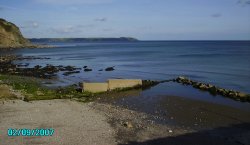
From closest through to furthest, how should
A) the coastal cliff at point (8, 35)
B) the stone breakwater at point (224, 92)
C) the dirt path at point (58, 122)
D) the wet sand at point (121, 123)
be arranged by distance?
the dirt path at point (58, 122), the wet sand at point (121, 123), the stone breakwater at point (224, 92), the coastal cliff at point (8, 35)

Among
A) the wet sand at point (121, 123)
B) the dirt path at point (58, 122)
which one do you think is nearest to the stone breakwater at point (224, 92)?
the wet sand at point (121, 123)

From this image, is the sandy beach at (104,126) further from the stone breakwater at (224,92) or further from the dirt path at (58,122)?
the stone breakwater at (224,92)

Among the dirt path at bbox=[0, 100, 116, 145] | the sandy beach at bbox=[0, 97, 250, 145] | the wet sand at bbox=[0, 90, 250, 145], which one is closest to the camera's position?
the dirt path at bbox=[0, 100, 116, 145]

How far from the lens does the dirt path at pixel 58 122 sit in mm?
16141

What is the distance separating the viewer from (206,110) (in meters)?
25.1

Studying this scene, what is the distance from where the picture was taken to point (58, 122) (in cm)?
1931

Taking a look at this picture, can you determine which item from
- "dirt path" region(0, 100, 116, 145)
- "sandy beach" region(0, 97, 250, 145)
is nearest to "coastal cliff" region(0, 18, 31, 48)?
"dirt path" region(0, 100, 116, 145)

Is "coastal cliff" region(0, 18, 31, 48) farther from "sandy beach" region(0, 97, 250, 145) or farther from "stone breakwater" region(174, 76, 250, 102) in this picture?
→ "sandy beach" region(0, 97, 250, 145)

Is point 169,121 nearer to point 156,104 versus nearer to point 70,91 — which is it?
point 156,104

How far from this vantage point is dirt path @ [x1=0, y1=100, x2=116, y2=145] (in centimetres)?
1614

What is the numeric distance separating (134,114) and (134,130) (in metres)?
4.27

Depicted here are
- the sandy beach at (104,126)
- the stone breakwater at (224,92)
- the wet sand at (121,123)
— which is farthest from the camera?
the stone breakwater at (224,92)

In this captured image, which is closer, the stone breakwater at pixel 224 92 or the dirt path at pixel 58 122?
the dirt path at pixel 58 122

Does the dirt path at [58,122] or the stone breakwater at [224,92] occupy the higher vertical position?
the dirt path at [58,122]
